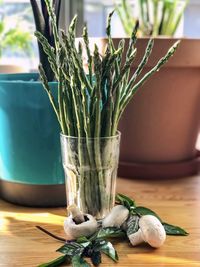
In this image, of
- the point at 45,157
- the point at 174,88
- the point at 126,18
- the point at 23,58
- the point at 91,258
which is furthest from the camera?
the point at 23,58

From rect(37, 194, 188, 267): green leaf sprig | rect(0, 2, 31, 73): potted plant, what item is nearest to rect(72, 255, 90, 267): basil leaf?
rect(37, 194, 188, 267): green leaf sprig

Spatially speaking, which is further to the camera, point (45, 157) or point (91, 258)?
point (45, 157)

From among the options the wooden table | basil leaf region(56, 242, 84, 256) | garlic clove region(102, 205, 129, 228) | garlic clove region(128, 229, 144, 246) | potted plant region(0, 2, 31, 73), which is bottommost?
the wooden table

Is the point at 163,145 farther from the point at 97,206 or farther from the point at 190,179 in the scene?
the point at 97,206

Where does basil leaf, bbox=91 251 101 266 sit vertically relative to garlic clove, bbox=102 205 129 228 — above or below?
below

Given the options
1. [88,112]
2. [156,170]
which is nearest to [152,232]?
[88,112]

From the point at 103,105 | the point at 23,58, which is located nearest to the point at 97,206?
the point at 103,105

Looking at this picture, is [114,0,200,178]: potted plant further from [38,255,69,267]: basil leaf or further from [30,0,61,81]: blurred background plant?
→ [38,255,69,267]: basil leaf

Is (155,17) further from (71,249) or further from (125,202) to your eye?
(71,249)
